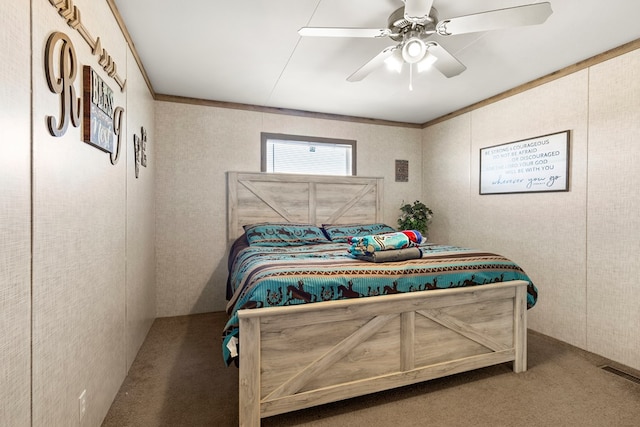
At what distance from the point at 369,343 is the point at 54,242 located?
1.67m

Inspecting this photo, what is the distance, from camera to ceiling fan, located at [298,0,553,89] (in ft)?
5.24

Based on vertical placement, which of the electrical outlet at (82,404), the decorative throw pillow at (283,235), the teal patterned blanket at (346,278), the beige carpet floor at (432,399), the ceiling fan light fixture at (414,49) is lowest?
the beige carpet floor at (432,399)

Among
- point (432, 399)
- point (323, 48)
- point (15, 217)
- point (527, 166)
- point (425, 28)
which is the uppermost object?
point (323, 48)

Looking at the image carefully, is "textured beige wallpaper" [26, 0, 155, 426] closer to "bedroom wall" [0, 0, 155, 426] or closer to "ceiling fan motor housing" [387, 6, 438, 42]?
"bedroom wall" [0, 0, 155, 426]

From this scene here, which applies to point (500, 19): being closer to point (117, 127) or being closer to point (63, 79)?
point (63, 79)

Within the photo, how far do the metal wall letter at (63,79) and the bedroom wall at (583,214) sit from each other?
11.7 feet

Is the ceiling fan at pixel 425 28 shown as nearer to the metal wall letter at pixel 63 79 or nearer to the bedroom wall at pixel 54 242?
the metal wall letter at pixel 63 79

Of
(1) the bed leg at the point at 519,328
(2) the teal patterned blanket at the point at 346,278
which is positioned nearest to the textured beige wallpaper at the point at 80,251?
(2) the teal patterned blanket at the point at 346,278

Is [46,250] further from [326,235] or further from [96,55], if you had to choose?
[326,235]

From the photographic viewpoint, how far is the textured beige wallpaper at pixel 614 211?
2.32m

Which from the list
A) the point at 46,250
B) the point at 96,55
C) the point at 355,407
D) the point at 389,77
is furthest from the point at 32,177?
the point at 389,77

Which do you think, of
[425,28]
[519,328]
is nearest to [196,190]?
[425,28]

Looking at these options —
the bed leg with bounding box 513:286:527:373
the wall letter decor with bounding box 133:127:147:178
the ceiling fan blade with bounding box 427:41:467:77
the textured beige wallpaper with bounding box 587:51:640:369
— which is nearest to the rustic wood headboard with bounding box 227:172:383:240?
the wall letter decor with bounding box 133:127:147:178

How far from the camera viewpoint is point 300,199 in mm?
3893
